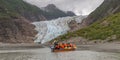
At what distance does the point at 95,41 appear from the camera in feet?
584

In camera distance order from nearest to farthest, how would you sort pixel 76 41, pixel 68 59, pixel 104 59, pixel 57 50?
pixel 104 59, pixel 68 59, pixel 57 50, pixel 76 41

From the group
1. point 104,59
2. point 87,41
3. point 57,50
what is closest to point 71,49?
point 57,50

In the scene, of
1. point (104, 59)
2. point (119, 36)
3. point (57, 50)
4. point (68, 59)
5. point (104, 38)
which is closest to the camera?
point (104, 59)

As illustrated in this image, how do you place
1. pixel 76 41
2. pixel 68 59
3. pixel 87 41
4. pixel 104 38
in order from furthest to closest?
pixel 76 41, pixel 87 41, pixel 104 38, pixel 68 59

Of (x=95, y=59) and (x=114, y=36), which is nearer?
(x=95, y=59)

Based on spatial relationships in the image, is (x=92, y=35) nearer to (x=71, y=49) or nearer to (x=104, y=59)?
(x=71, y=49)

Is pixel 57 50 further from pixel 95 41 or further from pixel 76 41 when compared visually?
pixel 76 41

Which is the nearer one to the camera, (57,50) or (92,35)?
(57,50)

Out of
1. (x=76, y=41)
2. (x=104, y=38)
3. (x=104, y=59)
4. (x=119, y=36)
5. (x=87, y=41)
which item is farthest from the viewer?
(x=76, y=41)

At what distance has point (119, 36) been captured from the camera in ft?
533

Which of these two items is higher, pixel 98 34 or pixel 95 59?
pixel 98 34

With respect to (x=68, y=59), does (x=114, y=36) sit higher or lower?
higher

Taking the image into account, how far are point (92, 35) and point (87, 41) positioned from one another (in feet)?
30.2

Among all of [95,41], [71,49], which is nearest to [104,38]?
[95,41]
